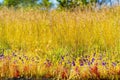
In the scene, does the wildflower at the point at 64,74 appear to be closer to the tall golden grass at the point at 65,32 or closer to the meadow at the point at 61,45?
the meadow at the point at 61,45

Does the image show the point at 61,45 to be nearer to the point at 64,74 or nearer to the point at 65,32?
the point at 65,32

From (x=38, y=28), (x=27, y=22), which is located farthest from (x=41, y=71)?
(x=27, y=22)

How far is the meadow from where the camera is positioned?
201 inches

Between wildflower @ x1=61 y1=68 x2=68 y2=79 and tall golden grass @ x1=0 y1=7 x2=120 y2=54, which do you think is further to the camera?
tall golden grass @ x1=0 y1=7 x2=120 y2=54

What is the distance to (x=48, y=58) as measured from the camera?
5773 mm

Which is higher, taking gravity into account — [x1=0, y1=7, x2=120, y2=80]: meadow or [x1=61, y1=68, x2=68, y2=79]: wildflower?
[x1=0, y1=7, x2=120, y2=80]: meadow

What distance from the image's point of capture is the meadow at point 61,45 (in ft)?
16.8

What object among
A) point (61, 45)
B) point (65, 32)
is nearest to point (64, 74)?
point (61, 45)

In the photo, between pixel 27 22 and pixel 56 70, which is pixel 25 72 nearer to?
pixel 56 70

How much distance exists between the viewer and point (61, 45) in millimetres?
6281

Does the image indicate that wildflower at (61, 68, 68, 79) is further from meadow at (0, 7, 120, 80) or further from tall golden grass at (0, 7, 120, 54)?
tall golden grass at (0, 7, 120, 54)

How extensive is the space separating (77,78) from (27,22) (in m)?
3.14

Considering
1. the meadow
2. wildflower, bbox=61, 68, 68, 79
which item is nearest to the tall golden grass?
the meadow

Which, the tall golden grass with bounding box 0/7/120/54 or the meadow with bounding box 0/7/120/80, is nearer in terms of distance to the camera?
the meadow with bounding box 0/7/120/80
